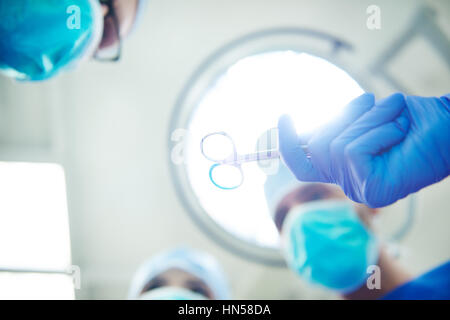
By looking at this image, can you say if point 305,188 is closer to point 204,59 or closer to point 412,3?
point 204,59

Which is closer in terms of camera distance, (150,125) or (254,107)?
(150,125)

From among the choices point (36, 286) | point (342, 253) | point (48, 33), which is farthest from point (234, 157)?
point (36, 286)

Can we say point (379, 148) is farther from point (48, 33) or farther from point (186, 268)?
point (48, 33)

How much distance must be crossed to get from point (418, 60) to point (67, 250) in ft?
6.26

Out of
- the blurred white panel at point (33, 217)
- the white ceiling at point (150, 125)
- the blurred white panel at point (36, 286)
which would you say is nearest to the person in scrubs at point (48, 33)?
the white ceiling at point (150, 125)

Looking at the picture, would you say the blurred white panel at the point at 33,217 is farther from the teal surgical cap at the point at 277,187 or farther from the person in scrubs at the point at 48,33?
the teal surgical cap at the point at 277,187

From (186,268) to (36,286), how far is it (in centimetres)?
73

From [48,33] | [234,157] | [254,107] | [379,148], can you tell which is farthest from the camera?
[254,107]

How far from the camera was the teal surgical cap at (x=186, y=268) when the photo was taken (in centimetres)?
149

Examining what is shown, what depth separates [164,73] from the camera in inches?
60.7

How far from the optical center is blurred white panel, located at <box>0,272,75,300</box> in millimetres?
1508

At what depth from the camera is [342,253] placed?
1317mm

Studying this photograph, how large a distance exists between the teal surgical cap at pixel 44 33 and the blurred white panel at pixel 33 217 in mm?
498
